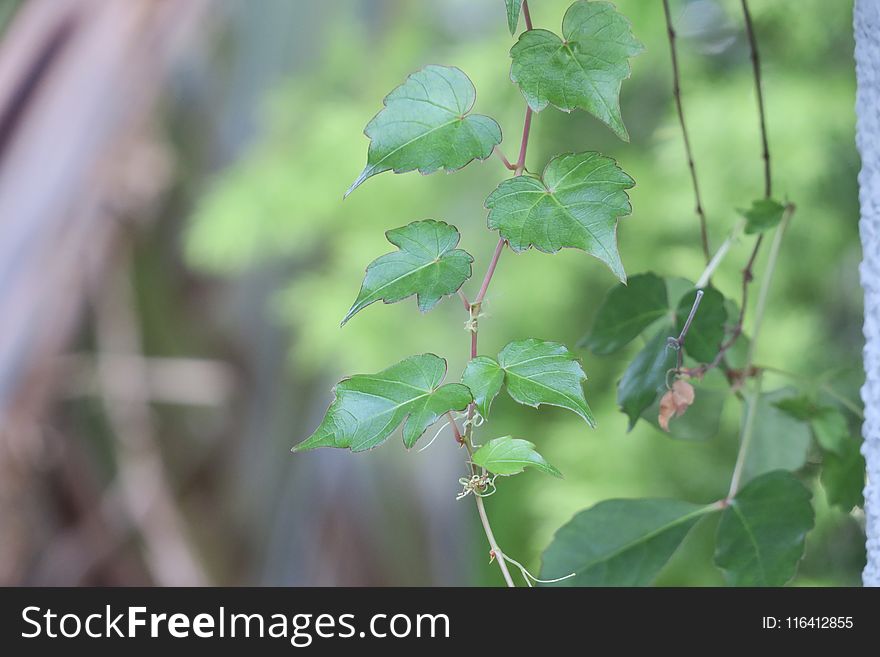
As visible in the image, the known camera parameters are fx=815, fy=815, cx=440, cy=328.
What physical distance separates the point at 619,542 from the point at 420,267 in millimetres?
155

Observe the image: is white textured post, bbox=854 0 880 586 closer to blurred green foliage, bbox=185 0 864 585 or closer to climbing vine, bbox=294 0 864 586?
climbing vine, bbox=294 0 864 586

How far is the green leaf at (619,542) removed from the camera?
1.11 feet

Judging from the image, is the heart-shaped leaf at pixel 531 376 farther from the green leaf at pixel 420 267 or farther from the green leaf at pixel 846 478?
the green leaf at pixel 846 478

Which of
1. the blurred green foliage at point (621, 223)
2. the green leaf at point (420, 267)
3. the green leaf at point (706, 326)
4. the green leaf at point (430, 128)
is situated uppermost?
the blurred green foliage at point (621, 223)

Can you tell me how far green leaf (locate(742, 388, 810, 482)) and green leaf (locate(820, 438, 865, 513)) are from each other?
0.02 m

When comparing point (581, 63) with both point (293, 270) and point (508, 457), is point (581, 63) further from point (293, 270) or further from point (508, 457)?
point (293, 270)

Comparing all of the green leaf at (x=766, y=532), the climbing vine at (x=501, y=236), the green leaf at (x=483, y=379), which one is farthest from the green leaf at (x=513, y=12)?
the green leaf at (x=766, y=532)

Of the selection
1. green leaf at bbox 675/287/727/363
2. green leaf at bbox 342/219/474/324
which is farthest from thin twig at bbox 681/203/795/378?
green leaf at bbox 342/219/474/324

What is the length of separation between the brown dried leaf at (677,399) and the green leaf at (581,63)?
12 centimetres

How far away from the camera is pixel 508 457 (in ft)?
0.84

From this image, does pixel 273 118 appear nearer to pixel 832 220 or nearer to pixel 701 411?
pixel 832 220

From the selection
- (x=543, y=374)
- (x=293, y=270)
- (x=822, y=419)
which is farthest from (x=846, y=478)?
(x=293, y=270)
